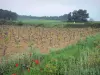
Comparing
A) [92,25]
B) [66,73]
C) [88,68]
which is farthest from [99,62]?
[92,25]

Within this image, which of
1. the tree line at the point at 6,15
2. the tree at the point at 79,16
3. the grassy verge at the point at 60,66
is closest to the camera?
the grassy verge at the point at 60,66

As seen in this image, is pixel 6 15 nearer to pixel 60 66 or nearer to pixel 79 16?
pixel 79 16

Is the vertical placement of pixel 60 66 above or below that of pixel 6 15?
below

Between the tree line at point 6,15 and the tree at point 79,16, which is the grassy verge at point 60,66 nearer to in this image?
the tree at point 79,16

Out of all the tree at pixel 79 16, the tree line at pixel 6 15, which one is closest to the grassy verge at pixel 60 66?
the tree at pixel 79 16

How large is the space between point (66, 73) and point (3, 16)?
172 feet

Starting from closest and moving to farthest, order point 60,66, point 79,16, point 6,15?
point 60,66
point 79,16
point 6,15

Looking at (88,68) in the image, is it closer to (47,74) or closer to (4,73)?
(47,74)

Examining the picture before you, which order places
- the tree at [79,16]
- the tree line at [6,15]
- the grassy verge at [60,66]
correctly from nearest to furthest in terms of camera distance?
the grassy verge at [60,66] → the tree at [79,16] → the tree line at [6,15]

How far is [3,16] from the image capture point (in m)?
56.9

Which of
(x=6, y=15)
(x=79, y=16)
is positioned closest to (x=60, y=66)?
(x=79, y=16)

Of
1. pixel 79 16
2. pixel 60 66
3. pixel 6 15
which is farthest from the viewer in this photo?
pixel 6 15

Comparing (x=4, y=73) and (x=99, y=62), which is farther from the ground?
(x=99, y=62)

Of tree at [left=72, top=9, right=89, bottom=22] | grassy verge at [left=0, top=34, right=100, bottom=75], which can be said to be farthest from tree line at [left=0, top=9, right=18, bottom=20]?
grassy verge at [left=0, top=34, right=100, bottom=75]
